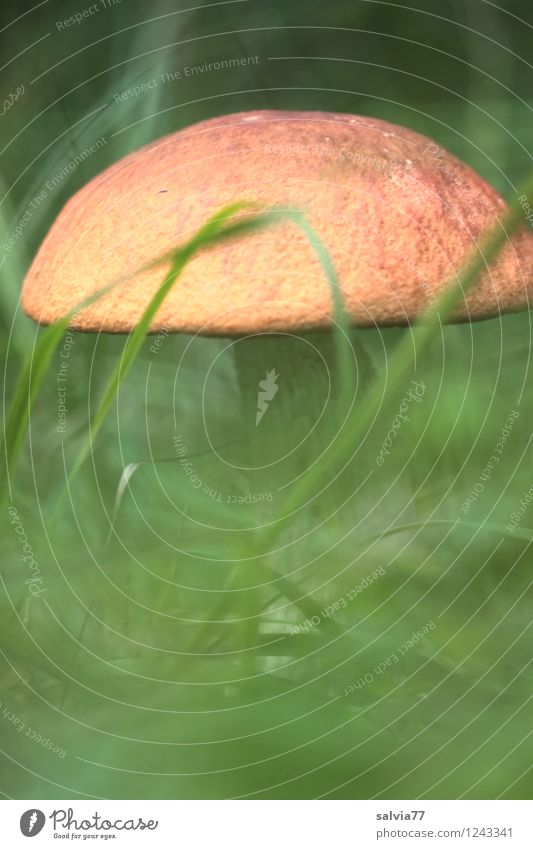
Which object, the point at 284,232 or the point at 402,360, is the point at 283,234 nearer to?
the point at 284,232

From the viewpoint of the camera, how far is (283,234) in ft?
2.14

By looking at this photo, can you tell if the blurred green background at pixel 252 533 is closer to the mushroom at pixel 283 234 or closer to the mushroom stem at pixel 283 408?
the mushroom stem at pixel 283 408

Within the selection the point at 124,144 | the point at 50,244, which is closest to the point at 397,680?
the point at 50,244

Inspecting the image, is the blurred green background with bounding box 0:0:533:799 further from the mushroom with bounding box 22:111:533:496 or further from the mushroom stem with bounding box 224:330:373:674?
the mushroom with bounding box 22:111:533:496

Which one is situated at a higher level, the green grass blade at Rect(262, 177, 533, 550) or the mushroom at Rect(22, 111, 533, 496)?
the mushroom at Rect(22, 111, 533, 496)

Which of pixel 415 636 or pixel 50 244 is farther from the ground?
pixel 50 244

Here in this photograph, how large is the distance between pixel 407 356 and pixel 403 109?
521 millimetres

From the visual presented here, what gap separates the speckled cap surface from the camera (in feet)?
2.12

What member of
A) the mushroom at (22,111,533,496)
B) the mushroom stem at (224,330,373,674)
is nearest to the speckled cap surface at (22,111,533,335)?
the mushroom at (22,111,533,496)

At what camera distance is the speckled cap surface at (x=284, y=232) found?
645 mm

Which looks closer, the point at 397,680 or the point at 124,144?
the point at 397,680

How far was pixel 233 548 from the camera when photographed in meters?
0.67

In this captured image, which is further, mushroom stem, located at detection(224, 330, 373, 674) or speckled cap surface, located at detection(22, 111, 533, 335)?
mushroom stem, located at detection(224, 330, 373, 674)

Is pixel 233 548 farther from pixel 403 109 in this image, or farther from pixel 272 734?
pixel 403 109
